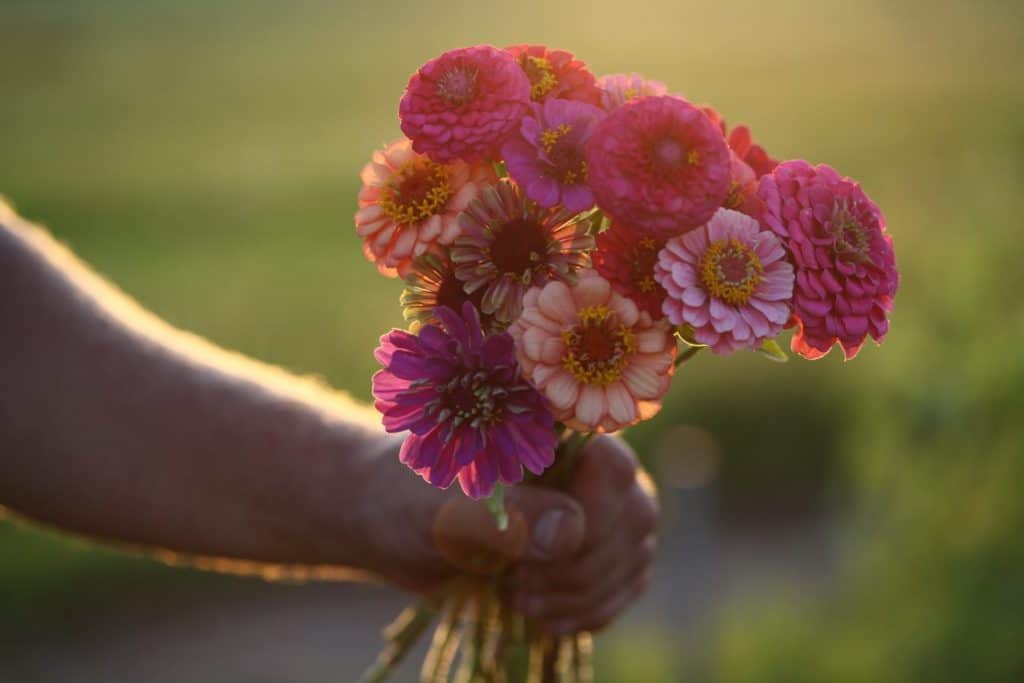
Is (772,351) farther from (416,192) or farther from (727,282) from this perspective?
(416,192)

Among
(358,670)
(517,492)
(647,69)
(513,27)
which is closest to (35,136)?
(513,27)

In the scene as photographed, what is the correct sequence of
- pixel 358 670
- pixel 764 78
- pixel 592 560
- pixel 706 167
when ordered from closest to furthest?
pixel 706 167 < pixel 592 560 < pixel 358 670 < pixel 764 78

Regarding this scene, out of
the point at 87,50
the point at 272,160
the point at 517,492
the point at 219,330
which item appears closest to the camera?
the point at 517,492

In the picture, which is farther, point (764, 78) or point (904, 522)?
point (764, 78)

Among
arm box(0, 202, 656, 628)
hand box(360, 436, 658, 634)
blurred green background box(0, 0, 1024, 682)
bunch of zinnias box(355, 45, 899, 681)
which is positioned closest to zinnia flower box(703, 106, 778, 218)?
bunch of zinnias box(355, 45, 899, 681)

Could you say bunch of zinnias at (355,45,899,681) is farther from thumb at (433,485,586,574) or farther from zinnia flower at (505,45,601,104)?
thumb at (433,485,586,574)

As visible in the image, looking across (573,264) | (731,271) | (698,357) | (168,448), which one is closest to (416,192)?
(573,264)

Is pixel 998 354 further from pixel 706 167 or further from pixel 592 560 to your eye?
pixel 706 167
